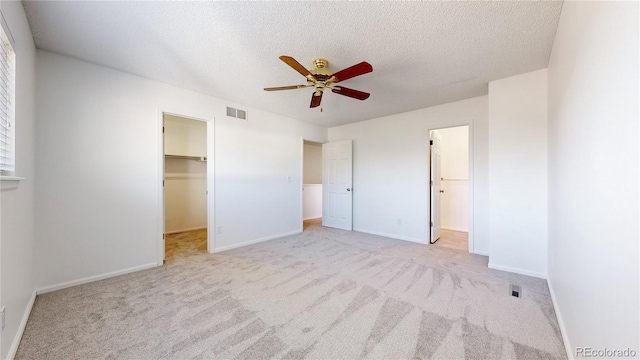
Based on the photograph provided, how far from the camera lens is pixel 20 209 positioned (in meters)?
1.72

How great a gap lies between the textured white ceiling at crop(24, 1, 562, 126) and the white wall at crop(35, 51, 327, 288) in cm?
26

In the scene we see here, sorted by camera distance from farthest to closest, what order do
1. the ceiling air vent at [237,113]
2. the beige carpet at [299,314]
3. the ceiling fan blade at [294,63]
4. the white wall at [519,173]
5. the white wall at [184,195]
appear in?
the white wall at [184,195] → the ceiling air vent at [237,113] → the white wall at [519,173] → the ceiling fan blade at [294,63] → the beige carpet at [299,314]

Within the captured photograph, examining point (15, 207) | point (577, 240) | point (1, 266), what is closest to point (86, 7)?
point (15, 207)

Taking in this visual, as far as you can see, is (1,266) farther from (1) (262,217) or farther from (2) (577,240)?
(2) (577,240)

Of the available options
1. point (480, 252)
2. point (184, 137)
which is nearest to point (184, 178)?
point (184, 137)

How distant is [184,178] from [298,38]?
14.4 feet

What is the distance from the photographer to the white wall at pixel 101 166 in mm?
2303

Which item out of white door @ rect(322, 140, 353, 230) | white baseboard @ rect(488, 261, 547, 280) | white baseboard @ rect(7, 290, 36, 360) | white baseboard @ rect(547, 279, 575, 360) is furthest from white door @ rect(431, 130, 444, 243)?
white baseboard @ rect(7, 290, 36, 360)

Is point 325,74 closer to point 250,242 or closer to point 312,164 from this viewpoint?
point 250,242

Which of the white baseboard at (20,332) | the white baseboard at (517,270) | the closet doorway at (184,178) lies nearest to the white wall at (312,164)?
the closet doorway at (184,178)

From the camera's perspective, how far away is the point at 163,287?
2.35m

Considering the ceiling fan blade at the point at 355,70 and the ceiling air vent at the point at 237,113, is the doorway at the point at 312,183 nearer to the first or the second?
the ceiling air vent at the point at 237,113

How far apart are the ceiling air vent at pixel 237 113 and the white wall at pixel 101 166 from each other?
10cm

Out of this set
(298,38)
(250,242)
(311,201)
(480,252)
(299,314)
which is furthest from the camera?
(311,201)
